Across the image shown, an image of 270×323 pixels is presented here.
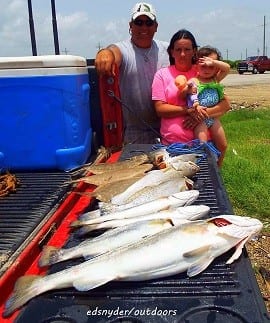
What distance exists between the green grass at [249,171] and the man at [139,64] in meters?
1.71

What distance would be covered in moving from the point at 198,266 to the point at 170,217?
49 cm

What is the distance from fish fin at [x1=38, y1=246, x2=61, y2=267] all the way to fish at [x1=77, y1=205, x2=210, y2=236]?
0.28 meters

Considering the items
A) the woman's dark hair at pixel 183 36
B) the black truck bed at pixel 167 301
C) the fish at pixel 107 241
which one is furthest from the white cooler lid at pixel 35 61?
the black truck bed at pixel 167 301

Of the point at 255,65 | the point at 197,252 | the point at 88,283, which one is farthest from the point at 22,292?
the point at 255,65

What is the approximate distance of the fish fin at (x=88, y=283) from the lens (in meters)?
1.96

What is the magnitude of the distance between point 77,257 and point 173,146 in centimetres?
220

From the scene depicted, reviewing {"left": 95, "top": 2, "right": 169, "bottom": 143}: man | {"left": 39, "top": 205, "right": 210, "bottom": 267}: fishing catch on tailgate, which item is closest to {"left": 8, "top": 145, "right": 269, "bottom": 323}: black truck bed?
{"left": 39, "top": 205, "right": 210, "bottom": 267}: fishing catch on tailgate

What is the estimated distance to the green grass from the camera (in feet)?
20.3

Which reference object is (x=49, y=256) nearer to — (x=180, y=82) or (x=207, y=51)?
(x=180, y=82)

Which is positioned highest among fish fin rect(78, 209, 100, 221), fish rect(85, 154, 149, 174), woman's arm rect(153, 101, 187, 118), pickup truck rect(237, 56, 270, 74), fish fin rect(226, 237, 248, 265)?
woman's arm rect(153, 101, 187, 118)

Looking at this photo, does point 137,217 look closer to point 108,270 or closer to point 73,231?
point 73,231

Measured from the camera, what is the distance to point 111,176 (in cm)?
345

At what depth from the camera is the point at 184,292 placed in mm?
1921

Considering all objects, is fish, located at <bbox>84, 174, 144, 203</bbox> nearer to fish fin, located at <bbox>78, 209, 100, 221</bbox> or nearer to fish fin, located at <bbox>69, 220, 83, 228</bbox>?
fish fin, located at <bbox>78, 209, 100, 221</bbox>
